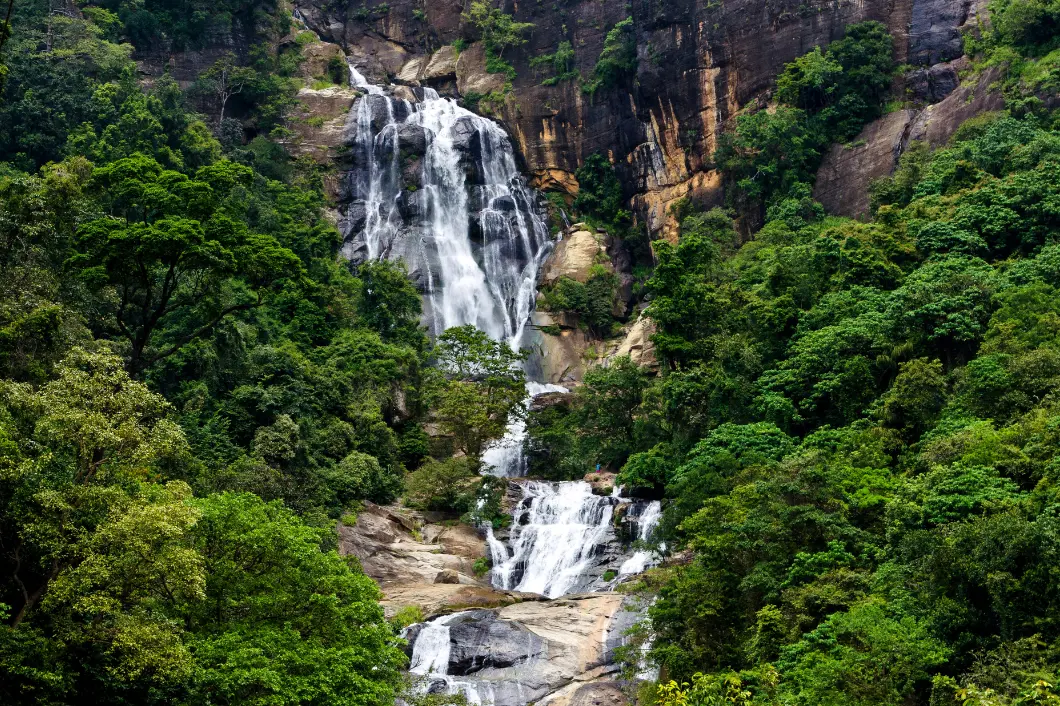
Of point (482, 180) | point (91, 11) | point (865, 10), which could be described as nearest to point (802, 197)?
point (865, 10)

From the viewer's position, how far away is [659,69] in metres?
51.4

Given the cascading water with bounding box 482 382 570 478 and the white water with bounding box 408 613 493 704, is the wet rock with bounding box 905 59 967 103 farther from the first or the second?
the white water with bounding box 408 613 493 704

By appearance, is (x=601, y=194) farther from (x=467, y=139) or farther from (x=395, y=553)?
(x=395, y=553)

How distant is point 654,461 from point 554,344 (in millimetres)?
16687

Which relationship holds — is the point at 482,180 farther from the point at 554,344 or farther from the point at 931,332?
the point at 931,332

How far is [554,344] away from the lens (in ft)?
161

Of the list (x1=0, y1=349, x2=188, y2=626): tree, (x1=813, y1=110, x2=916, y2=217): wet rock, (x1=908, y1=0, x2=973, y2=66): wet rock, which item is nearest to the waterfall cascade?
(x1=813, y1=110, x2=916, y2=217): wet rock

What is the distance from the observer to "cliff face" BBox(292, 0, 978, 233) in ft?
158

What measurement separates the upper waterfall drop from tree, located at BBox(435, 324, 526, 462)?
6.45 meters

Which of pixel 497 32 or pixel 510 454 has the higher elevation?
pixel 497 32

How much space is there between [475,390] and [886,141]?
782 inches

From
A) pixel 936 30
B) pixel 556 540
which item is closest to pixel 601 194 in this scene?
pixel 936 30

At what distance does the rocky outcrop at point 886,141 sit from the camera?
136ft

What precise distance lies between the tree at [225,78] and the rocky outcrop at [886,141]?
92.4 feet
